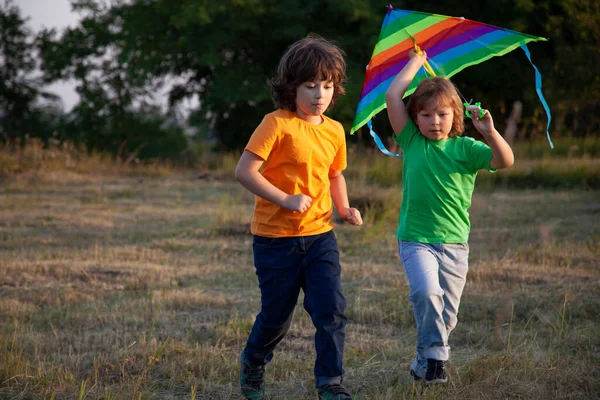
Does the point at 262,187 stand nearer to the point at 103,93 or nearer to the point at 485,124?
the point at 485,124

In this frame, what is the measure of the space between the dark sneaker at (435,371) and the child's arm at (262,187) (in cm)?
105

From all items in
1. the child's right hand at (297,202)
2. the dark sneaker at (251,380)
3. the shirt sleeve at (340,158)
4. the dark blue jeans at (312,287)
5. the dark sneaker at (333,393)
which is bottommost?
the dark sneaker at (251,380)

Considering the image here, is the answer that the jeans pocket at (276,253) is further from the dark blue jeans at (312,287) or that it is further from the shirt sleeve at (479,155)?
the shirt sleeve at (479,155)

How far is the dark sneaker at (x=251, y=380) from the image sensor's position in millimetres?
3963

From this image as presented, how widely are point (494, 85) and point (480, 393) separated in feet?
66.8

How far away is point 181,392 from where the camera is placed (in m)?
4.12

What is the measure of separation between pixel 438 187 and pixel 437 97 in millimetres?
440

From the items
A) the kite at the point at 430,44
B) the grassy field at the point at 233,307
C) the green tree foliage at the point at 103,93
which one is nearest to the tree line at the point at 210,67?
the green tree foliage at the point at 103,93

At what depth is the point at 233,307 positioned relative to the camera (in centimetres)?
589

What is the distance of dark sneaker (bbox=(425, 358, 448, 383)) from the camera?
3908 mm

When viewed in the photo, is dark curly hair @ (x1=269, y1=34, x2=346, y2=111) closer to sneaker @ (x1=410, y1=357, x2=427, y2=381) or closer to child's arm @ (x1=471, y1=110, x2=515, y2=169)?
child's arm @ (x1=471, y1=110, x2=515, y2=169)

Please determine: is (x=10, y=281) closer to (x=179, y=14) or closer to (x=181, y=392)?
(x=181, y=392)

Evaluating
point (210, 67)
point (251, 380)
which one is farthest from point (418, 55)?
point (210, 67)

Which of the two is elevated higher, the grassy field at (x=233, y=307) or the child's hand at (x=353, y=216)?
the child's hand at (x=353, y=216)
